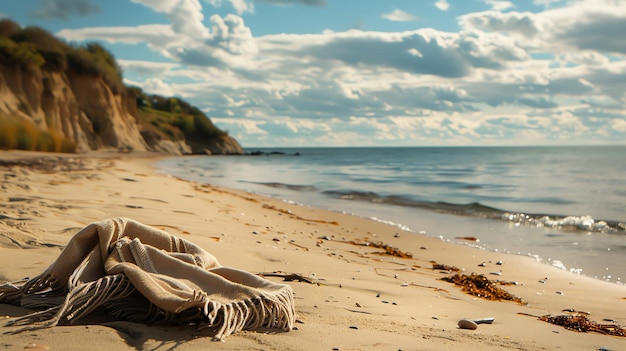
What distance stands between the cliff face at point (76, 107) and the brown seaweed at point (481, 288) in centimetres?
2602

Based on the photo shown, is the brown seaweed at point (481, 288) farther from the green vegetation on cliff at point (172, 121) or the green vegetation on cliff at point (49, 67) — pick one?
the green vegetation on cliff at point (172, 121)

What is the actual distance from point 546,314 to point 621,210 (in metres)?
10.5

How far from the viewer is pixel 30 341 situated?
8.09 ft

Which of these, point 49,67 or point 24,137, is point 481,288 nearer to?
point 24,137

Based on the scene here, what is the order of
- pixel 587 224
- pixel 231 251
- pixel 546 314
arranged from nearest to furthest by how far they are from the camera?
Answer: 1. pixel 546 314
2. pixel 231 251
3. pixel 587 224

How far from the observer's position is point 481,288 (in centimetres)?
521

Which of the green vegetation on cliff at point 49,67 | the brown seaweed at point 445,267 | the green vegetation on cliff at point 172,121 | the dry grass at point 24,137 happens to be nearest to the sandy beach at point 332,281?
the brown seaweed at point 445,267

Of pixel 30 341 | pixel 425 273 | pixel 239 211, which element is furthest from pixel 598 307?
pixel 239 211

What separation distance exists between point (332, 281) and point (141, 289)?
6.41ft

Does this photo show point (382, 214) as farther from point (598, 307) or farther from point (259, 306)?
point (259, 306)

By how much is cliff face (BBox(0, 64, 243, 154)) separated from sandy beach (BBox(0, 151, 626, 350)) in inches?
891

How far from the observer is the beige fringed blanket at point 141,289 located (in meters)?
2.85

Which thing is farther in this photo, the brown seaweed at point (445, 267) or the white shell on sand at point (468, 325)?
the brown seaweed at point (445, 267)

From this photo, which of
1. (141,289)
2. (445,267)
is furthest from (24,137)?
(141,289)
